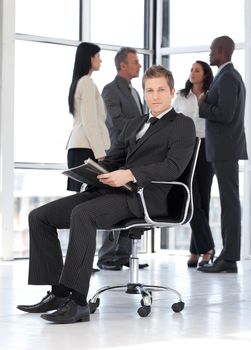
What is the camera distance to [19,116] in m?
7.80

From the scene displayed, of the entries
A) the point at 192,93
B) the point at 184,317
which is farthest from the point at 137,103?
the point at 184,317

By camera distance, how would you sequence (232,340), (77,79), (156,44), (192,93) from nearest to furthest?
(232,340), (77,79), (192,93), (156,44)

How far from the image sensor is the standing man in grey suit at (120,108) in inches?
260

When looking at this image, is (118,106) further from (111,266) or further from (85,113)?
(111,266)

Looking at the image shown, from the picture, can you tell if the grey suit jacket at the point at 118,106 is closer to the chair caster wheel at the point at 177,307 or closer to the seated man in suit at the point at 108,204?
the seated man in suit at the point at 108,204

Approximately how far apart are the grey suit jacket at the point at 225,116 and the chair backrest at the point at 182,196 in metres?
2.00

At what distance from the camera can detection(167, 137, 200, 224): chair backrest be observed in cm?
445

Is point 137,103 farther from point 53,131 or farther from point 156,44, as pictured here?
point 156,44

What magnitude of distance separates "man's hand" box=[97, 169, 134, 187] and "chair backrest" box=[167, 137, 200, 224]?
35cm

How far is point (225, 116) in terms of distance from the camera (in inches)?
255

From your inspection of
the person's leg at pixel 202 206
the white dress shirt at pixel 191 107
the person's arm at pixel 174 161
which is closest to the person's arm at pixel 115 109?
the white dress shirt at pixel 191 107

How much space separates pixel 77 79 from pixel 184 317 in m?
2.53

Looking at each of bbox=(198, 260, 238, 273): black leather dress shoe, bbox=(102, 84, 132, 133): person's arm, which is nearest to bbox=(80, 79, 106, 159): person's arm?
bbox=(102, 84, 132, 133): person's arm

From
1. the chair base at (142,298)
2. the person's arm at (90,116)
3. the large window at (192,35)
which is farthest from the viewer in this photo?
the large window at (192,35)
